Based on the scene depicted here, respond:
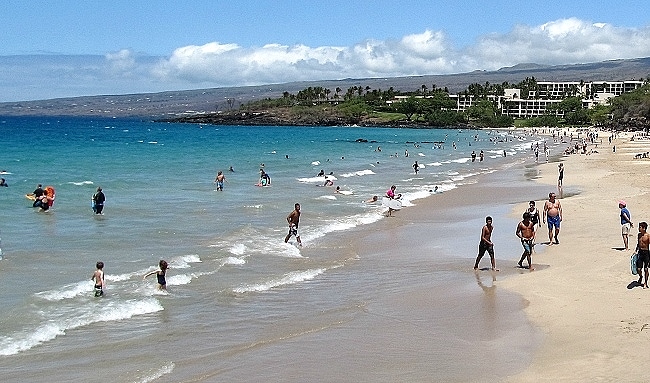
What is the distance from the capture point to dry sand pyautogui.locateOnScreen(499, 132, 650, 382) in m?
9.54

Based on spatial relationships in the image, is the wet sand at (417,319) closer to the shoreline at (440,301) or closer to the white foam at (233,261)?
the shoreline at (440,301)

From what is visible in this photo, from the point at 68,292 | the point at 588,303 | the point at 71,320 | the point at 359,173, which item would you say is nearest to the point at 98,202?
the point at 68,292

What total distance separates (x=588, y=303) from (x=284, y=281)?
6.18 metres

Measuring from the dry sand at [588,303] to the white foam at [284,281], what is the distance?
4141mm

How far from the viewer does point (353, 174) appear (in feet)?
160

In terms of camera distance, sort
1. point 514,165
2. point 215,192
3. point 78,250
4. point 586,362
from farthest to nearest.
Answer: point 514,165 < point 215,192 < point 78,250 < point 586,362

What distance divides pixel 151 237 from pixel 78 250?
2.59 meters

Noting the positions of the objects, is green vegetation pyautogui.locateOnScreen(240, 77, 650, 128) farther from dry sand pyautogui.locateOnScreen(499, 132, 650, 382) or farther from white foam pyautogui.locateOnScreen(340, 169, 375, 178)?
dry sand pyautogui.locateOnScreen(499, 132, 650, 382)

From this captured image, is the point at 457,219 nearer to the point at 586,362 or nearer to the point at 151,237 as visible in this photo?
the point at 151,237

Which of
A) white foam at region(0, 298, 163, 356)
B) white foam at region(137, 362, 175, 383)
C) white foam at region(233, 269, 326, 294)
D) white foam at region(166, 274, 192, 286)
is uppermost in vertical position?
white foam at region(137, 362, 175, 383)

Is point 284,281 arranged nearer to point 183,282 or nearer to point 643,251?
point 183,282

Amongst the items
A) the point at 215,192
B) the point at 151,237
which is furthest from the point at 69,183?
the point at 151,237

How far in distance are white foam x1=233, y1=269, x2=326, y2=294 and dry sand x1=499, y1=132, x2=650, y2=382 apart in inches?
163

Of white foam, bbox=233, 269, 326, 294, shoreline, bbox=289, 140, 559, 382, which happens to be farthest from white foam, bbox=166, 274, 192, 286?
shoreline, bbox=289, 140, 559, 382
